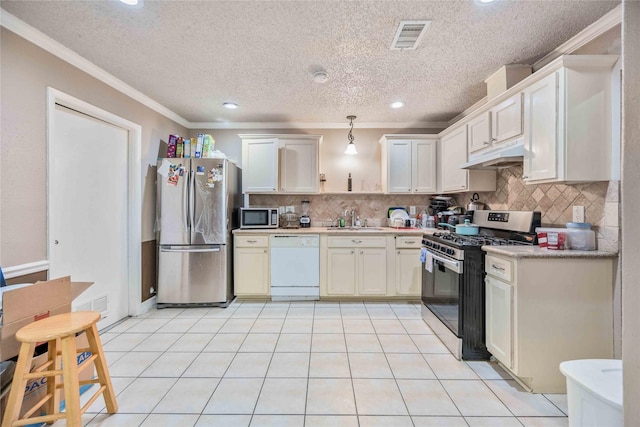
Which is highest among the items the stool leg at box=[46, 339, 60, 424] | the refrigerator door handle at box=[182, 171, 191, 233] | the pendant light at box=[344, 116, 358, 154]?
the pendant light at box=[344, 116, 358, 154]

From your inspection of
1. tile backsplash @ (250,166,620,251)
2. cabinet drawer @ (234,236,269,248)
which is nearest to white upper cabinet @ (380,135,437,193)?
tile backsplash @ (250,166,620,251)

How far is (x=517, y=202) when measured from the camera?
103 inches

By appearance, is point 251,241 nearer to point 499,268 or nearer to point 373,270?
point 373,270

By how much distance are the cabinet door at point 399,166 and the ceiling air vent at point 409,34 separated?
1724mm

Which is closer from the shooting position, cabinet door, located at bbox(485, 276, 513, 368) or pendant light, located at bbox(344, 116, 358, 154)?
cabinet door, located at bbox(485, 276, 513, 368)

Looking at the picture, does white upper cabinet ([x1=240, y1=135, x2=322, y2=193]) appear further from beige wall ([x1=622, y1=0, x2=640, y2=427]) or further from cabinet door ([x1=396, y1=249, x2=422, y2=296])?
beige wall ([x1=622, y1=0, x2=640, y2=427])

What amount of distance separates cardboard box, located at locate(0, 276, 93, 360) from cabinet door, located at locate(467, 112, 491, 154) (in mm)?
3500

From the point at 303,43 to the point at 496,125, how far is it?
1.86m

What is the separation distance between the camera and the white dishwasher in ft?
11.3

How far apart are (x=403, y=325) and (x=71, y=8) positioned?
3.62 meters

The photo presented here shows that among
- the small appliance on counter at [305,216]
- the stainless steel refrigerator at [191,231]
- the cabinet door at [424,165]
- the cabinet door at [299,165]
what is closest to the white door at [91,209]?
the stainless steel refrigerator at [191,231]

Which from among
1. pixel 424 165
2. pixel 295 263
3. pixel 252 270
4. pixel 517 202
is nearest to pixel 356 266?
pixel 295 263

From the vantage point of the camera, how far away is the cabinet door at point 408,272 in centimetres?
339

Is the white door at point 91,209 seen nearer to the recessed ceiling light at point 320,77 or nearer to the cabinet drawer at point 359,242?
the recessed ceiling light at point 320,77
